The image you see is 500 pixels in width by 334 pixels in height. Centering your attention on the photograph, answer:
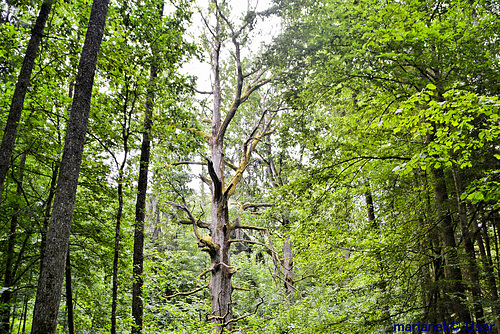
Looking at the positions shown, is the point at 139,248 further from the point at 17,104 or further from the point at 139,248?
the point at 17,104

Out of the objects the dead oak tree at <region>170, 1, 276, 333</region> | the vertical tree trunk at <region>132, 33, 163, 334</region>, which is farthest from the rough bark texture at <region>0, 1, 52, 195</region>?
the dead oak tree at <region>170, 1, 276, 333</region>

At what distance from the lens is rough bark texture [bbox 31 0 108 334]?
314 centimetres

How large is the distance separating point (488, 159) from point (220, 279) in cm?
738

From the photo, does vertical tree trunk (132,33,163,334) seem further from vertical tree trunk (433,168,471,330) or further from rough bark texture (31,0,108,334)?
vertical tree trunk (433,168,471,330)

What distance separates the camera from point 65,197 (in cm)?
350

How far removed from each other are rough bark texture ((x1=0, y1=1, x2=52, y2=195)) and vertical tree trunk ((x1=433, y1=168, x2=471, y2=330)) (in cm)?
590

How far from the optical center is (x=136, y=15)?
5738 millimetres

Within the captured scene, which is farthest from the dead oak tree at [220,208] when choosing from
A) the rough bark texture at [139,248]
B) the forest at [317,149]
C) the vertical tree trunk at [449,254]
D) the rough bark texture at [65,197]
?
the vertical tree trunk at [449,254]

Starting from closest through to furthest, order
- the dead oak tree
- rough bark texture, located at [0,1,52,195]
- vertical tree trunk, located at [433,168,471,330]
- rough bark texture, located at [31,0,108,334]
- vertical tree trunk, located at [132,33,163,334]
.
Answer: rough bark texture, located at [31,0,108,334] → rough bark texture, located at [0,1,52,195] → vertical tree trunk, located at [433,168,471,330] → vertical tree trunk, located at [132,33,163,334] → the dead oak tree

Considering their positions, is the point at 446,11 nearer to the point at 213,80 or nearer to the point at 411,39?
the point at 411,39

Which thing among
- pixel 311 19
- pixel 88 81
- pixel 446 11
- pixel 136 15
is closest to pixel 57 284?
pixel 88 81

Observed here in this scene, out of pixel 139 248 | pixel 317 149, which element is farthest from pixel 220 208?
pixel 317 149

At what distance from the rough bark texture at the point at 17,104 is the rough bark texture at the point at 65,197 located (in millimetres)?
646

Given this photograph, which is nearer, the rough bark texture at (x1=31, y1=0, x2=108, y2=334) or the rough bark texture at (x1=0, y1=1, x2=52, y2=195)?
the rough bark texture at (x1=31, y1=0, x2=108, y2=334)
